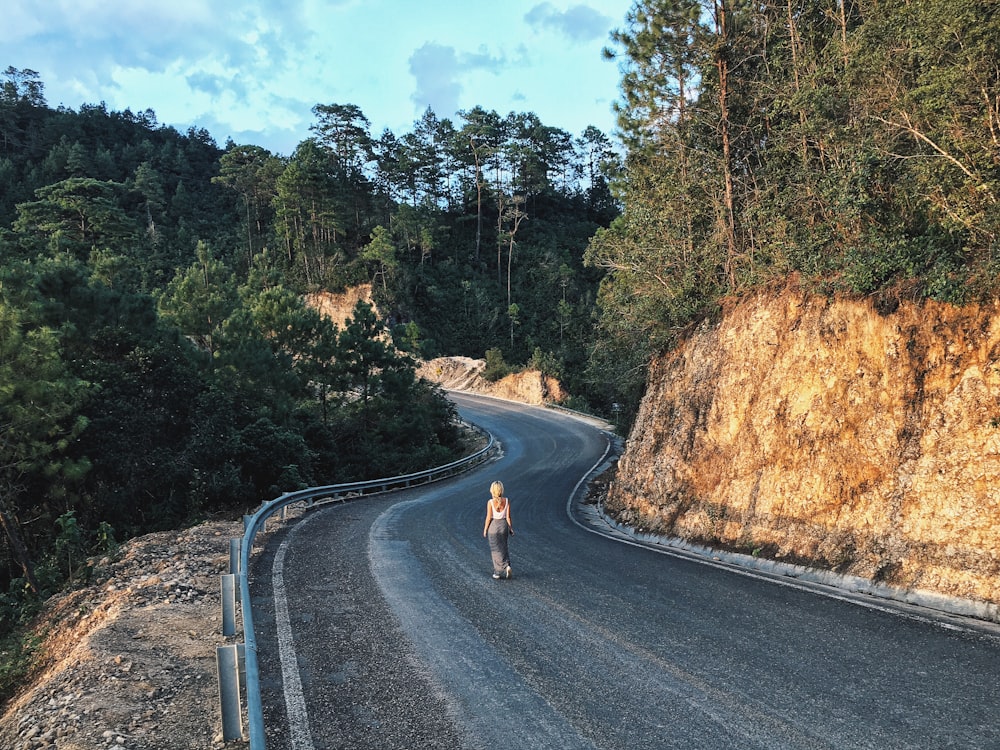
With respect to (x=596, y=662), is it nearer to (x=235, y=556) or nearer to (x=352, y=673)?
(x=352, y=673)

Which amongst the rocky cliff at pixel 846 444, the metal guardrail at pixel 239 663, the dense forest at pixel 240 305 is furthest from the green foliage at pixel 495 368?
the metal guardrail at pixel 239 663

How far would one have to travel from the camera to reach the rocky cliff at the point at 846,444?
773 cm

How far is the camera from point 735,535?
11156mm

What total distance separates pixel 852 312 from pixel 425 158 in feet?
220

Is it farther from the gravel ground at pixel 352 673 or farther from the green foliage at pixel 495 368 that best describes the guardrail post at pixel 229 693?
the green foliage at pixel 495 368

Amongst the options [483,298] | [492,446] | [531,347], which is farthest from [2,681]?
[483,298]

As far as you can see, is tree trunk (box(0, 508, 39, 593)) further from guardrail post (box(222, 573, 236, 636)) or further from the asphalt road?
guardrail post (box(222, 573, 236, 636))

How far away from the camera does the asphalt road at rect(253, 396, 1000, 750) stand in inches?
177

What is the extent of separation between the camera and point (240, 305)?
1358 inches

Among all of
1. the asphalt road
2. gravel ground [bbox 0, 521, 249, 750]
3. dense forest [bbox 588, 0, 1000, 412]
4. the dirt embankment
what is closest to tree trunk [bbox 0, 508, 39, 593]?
gravel ground [bbox 0, 521, 249, 750]

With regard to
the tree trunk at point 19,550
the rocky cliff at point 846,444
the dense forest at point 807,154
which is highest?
the dense forest at point 807,154

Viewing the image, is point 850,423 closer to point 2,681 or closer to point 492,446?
point 2,681

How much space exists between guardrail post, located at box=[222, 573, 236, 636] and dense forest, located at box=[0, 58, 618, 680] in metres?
5.95

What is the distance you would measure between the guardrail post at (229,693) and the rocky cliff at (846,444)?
815 cm
